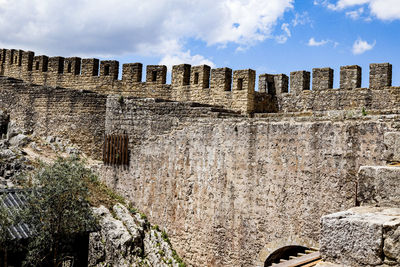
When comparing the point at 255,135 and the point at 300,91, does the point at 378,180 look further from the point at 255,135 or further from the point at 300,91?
the point at 300,91

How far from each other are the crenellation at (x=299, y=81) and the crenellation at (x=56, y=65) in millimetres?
10447

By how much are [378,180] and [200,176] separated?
6.20m

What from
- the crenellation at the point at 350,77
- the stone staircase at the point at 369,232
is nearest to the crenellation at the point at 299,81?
the crenellation at the point at 350,77

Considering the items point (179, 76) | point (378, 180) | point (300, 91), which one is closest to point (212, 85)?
point (179, 76)

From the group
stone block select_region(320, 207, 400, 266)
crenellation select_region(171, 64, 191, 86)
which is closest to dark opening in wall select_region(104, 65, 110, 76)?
crenellation select_region(171, 64, 191, 86)

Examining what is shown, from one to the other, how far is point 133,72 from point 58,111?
3.18 meters

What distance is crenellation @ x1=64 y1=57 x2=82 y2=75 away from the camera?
1797 centimetres

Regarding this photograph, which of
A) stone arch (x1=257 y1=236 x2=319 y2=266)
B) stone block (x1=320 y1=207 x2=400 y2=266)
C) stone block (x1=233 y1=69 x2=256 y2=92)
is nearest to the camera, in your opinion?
stone block (x1=320 y1=207 x2=400 y2=266)

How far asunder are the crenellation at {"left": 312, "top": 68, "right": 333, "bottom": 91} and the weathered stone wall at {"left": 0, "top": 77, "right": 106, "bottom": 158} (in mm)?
7316

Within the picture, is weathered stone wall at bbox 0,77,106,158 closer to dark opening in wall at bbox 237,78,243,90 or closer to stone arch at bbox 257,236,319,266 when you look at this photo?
dark opening in wall at bbox 237,78,243,90

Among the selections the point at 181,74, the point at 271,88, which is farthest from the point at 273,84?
the point at 181,74

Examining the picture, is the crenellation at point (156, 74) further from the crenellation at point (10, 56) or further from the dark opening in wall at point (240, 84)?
the crenellation at point (10, 56)

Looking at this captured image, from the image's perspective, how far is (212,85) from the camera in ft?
46.4

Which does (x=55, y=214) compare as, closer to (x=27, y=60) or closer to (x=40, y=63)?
(x=40, y=63)
